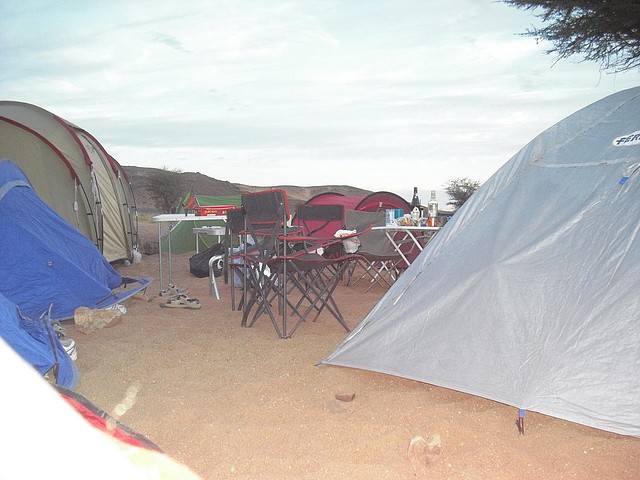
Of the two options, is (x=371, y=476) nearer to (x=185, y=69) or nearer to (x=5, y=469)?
(x=5, y=469)

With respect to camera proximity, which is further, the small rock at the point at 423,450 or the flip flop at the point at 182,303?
the flip flop at the point at 182,303

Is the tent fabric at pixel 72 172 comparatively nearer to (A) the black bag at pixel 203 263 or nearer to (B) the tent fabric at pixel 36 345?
(A) the black bag at pixel 203 263

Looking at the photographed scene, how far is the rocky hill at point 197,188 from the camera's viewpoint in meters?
23.1

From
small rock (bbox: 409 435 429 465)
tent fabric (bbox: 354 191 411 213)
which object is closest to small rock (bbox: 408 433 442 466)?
small rock (bbox: 409 435 429 465)

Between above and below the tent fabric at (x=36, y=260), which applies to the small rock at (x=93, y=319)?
below

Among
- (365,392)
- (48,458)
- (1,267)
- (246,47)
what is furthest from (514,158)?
(246,47)

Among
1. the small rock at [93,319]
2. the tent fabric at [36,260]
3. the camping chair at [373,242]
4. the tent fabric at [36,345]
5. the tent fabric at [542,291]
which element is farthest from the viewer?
the camping chair at [373,242]

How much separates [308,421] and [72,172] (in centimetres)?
652

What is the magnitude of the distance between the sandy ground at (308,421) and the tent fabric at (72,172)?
448 cm

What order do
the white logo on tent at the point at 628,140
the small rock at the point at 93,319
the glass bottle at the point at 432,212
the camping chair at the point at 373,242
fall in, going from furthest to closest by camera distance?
1. the camping chair at the point at 373,242
2. the glass bottle at the point at 432,212
3. the small rock at the point at 93,319
4. the white logo on tent at the point at 628,140

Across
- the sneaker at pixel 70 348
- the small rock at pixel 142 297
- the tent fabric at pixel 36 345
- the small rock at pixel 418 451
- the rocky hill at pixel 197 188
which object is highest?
the tent fabric at pixel 36 345

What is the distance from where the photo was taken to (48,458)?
1209mm

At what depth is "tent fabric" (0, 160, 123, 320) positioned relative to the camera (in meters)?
4.99

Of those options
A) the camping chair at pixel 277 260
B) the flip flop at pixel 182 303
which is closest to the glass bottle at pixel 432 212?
the camping chair at pixel 277 260
